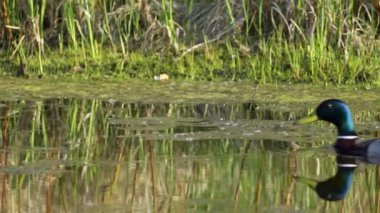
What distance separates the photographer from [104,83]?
1034 centimetres

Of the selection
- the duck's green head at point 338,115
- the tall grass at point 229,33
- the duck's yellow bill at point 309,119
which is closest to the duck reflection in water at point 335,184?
the duck's green head at point 338,115

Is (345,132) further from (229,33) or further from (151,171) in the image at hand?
(229,33)

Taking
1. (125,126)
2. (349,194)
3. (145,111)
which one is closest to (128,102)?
(145,111)

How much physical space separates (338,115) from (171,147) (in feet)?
3.42

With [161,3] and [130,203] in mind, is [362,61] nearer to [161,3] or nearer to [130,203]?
[161,3]

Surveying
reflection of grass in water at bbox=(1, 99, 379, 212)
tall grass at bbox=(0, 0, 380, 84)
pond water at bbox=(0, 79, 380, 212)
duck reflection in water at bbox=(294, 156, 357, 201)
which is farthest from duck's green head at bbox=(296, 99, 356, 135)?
tall grass at bbox=(0, 0, 380, 84)

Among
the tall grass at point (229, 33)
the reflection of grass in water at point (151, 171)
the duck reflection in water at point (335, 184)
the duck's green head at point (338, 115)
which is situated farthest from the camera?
the tall grass at point (229, 33)

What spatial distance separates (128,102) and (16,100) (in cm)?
87

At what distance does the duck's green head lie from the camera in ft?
25.2

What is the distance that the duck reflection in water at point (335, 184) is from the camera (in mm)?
6395

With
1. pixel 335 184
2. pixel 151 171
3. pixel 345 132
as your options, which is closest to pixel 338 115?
pixel 345 132

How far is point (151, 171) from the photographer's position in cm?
689

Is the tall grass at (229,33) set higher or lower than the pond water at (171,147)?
higher

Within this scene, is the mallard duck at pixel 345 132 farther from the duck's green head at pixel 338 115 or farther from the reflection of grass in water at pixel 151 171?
→ the reflection of grass in water at pixel 151 171
